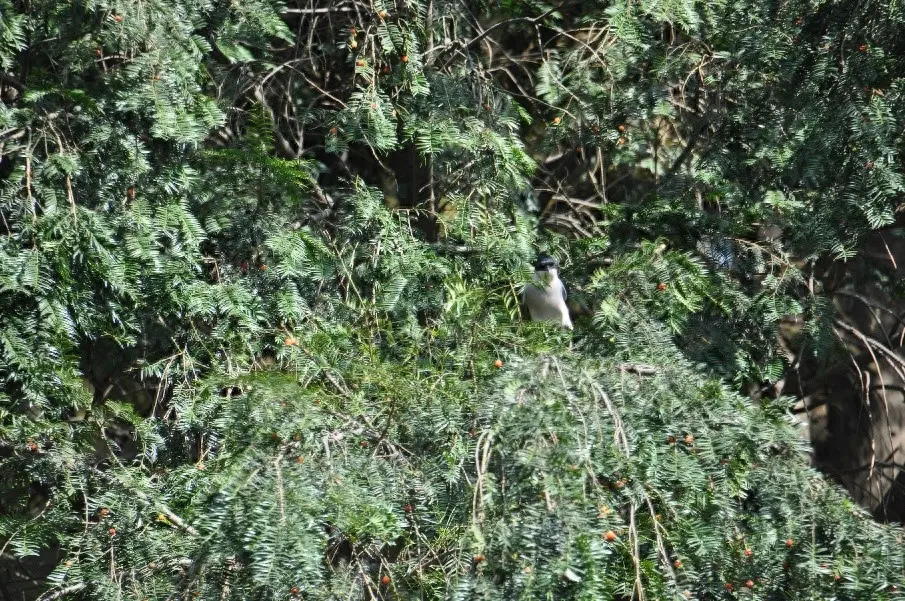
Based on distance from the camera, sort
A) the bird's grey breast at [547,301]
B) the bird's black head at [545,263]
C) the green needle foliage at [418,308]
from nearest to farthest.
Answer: the green needle foliage at [418,308] → the bird's black head at [545,263] → the bird's grey breast at [547,301]

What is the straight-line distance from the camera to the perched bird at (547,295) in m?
3.94

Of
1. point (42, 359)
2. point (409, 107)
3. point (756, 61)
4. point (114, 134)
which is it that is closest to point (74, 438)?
point (42, 359)

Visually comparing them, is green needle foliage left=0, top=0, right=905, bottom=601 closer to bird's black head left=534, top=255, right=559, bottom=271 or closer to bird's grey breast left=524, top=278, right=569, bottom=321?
bird's black head left=534, top=255, right=559, bottom=271

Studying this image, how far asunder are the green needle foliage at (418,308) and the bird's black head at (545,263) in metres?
0.06

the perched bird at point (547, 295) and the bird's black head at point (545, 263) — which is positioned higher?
the bird's black head at point (545, 263)

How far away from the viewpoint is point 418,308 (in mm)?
3408

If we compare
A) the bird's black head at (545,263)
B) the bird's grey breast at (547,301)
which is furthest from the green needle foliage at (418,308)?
the bird's grey breast at (547,301)

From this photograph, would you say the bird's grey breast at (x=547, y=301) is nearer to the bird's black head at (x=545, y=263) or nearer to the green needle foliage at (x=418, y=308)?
the bird's black head at (x=545, y=263)

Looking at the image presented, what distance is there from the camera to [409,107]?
356 centimetres

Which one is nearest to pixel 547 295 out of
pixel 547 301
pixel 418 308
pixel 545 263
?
pixel 547 301

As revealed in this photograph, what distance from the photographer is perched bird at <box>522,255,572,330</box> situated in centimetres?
394

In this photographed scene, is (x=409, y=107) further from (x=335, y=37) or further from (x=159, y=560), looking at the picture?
(x=159, y=560)

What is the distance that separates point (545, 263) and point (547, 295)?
291 millimetres

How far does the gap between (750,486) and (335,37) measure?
2.80 meters
